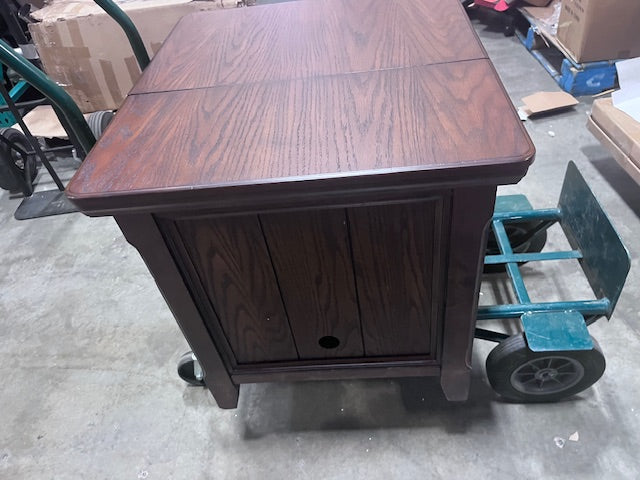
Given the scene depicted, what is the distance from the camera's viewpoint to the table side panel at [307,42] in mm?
983

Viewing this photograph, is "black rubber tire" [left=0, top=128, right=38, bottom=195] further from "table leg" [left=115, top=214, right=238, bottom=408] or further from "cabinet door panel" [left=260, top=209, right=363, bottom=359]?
"cabinet door panel" [left=260, top=209, right=363, bottom=359]

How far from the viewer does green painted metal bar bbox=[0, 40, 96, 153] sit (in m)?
0.97

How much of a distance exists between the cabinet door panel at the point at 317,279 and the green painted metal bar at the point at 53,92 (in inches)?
20.0

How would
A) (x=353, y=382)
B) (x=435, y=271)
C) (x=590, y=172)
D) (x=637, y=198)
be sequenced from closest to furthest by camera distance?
1. (x=435, y=271)
2. (x=353, y=382)
3. (x=637, y=198)
4. (x=590, y=172)

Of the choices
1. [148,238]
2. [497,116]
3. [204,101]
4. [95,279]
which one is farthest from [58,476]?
[497,116]

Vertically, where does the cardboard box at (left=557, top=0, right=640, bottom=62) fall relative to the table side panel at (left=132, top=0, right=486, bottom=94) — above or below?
below

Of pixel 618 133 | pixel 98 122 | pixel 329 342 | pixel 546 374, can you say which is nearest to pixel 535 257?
pixel 546 374

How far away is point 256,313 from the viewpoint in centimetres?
96

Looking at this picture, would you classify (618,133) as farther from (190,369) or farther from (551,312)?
(190,369)

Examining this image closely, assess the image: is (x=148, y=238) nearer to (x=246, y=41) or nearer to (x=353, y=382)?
(x=246, y=41)

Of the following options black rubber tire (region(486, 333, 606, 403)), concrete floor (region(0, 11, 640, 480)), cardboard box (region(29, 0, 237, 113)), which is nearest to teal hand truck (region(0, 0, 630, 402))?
black rubber tire (region(486, 333, 606, 403))

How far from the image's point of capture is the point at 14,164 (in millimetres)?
2139

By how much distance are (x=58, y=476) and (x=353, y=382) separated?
808 millimetres

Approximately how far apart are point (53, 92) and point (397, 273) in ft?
2.60
